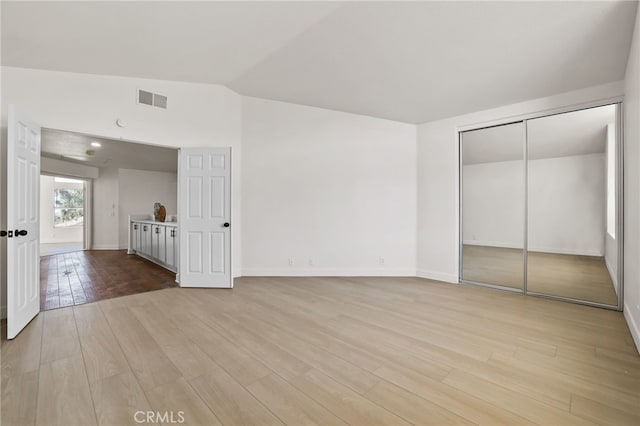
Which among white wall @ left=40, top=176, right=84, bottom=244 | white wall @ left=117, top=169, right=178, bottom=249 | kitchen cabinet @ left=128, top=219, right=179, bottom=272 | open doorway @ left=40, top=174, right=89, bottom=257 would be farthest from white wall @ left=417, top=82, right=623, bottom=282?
white wall @ left=40, top=176, right=84, bottom=244

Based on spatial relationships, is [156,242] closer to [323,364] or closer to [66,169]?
[66,169]

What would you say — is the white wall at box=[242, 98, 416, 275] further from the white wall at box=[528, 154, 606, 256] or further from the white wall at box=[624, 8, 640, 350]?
the white wall at box=[624, 8, 640, 350]

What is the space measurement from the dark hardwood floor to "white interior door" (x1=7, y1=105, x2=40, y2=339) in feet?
2.12

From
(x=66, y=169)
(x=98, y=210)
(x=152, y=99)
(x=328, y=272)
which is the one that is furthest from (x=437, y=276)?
(x=66, y=169)

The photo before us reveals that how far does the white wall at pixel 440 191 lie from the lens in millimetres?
4520

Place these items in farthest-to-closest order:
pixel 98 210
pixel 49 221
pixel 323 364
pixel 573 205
Answer: pixel 49 221, pixel 98 210, pixel 573 205, pixel 323 364

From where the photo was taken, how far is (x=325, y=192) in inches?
193

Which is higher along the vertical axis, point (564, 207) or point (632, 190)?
point (632, 190)

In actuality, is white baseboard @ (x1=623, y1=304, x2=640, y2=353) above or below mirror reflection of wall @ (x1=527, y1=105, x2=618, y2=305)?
below

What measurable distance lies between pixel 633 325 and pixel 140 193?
35.5 ft

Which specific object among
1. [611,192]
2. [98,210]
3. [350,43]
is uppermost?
[350,43]

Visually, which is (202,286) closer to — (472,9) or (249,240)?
(249,240)

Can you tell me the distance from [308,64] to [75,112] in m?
2.89

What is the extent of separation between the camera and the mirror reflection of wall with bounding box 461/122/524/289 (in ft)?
15.3
